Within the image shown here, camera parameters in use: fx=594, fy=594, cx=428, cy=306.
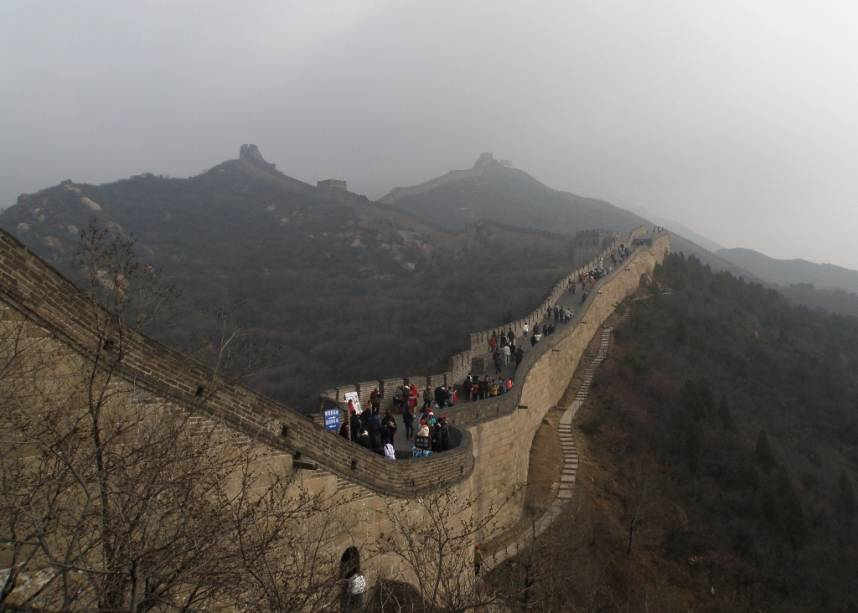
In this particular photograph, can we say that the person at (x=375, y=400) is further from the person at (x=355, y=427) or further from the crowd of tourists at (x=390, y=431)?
the person at (x=355, y=427)

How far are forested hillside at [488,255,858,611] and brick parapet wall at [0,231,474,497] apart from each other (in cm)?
267

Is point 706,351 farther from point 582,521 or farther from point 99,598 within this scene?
point 99,598

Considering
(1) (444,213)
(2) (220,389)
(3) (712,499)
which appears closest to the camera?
(2) (220,389)

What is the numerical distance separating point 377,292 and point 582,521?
3369cm

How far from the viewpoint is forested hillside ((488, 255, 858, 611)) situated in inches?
533

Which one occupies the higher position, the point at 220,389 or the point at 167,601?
the point at 220,389

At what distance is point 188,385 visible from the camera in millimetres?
6094

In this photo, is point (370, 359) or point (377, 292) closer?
point (370, 359)

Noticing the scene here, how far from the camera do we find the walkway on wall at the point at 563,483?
11922mm

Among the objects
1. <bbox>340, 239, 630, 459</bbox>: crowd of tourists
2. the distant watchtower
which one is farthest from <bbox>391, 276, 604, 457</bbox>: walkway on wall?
the distant watchtower

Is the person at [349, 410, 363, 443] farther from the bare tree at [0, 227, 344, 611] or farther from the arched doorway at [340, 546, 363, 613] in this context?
the bare tree at [0, 227, 344, 611]

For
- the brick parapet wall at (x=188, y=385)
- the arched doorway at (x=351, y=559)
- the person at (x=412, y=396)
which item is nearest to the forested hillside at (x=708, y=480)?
the arched doorway at (x=351, y=559)

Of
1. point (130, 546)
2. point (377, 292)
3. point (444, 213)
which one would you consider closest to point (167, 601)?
point (130, 546)

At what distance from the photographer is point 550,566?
9836 millimetres
